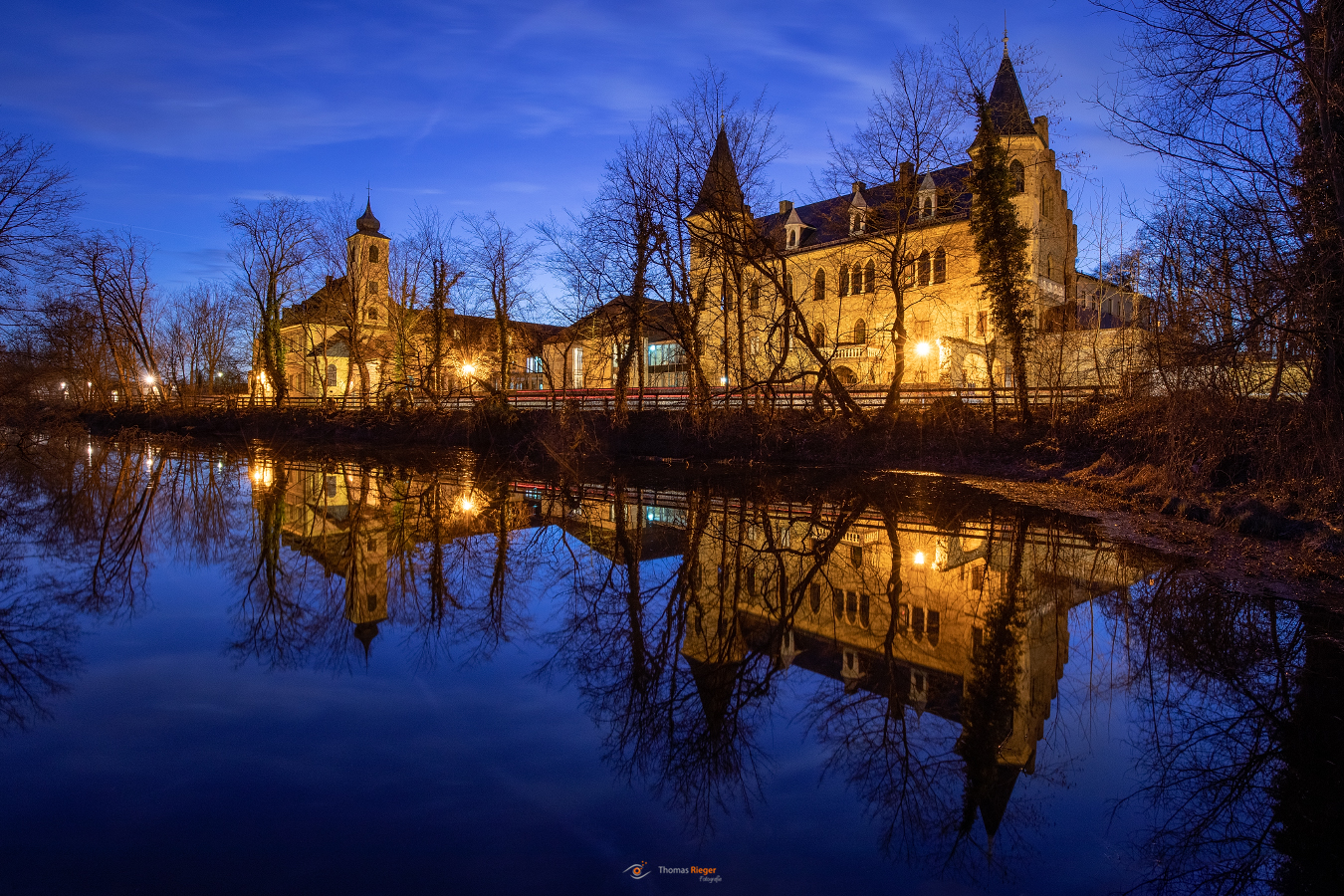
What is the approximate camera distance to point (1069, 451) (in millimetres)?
20594

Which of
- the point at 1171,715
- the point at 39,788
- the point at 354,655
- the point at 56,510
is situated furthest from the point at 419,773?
the point at 56,510

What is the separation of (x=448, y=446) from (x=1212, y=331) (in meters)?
28.9

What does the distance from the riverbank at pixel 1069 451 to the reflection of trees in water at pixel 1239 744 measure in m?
1.77

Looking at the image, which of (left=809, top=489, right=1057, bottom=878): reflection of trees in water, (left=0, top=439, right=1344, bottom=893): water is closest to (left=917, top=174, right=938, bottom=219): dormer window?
(left=0, top=439, right=1344, bottom=893): water

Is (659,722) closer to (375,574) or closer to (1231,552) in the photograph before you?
(375,574)

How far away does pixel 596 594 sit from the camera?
8.01m

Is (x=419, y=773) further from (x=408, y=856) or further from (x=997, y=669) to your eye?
(x=997, y=669)

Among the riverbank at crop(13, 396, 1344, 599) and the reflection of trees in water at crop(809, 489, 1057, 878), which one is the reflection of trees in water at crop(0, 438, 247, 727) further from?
the riverbank at crop(13, 396, 1344, 599)

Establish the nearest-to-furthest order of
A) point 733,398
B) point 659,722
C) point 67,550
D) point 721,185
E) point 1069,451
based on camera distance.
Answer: point 659,722
point 67,550
point 1069,451
point 721,185
point 733,398

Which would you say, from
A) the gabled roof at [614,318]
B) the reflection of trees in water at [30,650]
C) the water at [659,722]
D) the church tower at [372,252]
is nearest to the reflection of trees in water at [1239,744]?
the water at [659,722]

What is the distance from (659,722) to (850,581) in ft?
12.9

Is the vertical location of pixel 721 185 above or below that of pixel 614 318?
above

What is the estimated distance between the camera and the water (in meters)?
3.29

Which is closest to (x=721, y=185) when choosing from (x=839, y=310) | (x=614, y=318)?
(x=614, y=318)
